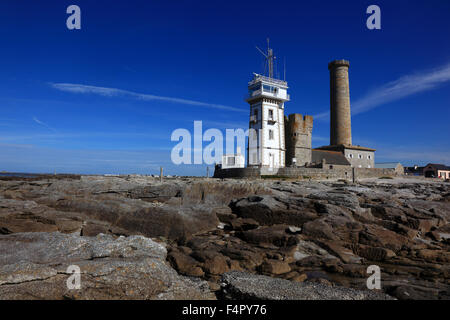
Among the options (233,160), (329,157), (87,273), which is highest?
(329,157)

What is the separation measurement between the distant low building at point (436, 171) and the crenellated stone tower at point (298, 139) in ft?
123

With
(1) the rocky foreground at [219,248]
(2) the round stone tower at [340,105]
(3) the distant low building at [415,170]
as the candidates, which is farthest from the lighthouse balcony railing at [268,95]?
(3) the distant low building at [415,170]

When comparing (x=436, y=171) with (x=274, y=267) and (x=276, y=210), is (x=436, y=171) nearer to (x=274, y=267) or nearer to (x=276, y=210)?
(x=276, y=210)

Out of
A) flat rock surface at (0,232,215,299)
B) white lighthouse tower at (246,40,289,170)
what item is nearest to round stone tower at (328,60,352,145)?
white lighthouse tower at (246,40,289,170)

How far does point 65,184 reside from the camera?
15258mm

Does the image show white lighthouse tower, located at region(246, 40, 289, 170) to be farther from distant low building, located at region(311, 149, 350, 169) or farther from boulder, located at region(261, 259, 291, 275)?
boulder, located at region(261, 259, 291, 275)

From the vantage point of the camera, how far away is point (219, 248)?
7523 millimetres

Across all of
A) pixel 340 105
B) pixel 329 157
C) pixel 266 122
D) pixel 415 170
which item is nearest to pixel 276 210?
pixel 266 122

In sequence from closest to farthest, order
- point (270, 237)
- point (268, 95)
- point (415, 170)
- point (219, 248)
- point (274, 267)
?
1. point (274, 267)
2. point (219, 248)
3. point (270, 237)
4. point (268, 95)
5. point (415, 170)

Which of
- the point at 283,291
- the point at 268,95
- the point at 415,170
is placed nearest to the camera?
the point at 283,291

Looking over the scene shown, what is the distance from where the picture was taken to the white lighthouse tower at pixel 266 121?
128ft

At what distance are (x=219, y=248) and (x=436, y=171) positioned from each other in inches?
2798
